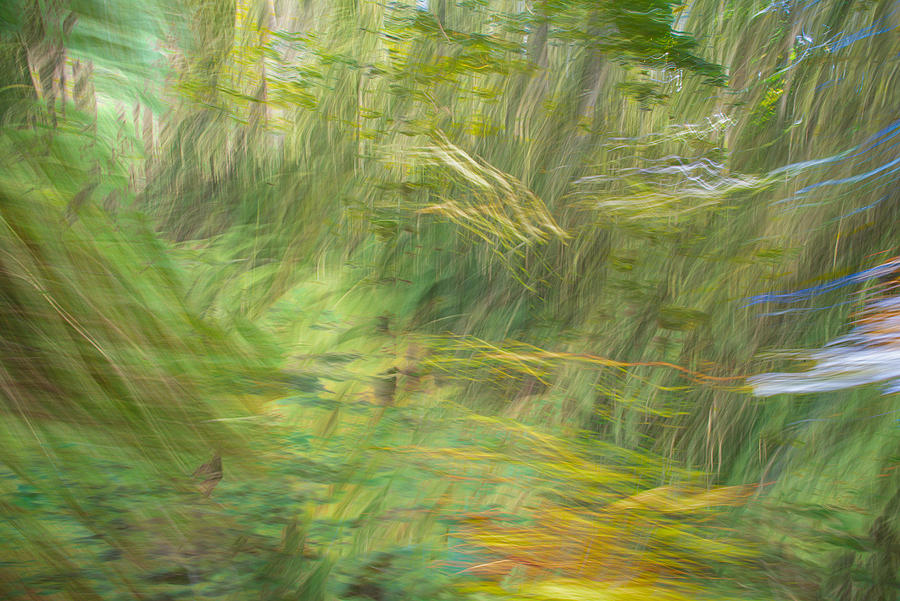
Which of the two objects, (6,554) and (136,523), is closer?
(6,554)

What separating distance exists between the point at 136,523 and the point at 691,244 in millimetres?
1025

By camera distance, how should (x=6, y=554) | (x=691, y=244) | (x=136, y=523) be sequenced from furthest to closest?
1. (x=691, y=244)
2. (x=136, y=523)
3. (x=6, y=554)

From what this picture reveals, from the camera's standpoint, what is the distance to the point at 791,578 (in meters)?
0.81

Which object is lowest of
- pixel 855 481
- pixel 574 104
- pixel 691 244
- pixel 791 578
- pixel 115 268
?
pixel 791 578

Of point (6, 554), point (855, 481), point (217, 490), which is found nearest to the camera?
point (6, 554)

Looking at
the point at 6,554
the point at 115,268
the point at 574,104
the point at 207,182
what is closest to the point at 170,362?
the point at 115,268

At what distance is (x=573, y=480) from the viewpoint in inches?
37.4

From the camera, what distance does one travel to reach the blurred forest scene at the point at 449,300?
0.60 m

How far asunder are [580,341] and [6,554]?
0.96 metres

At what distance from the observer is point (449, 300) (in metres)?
1.18

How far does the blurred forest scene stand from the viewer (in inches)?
23.7

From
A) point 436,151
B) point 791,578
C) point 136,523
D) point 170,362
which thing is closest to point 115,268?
point 170,362

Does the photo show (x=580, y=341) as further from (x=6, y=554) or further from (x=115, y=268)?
(x=6, y=554)

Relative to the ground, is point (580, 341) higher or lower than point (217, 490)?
higher
